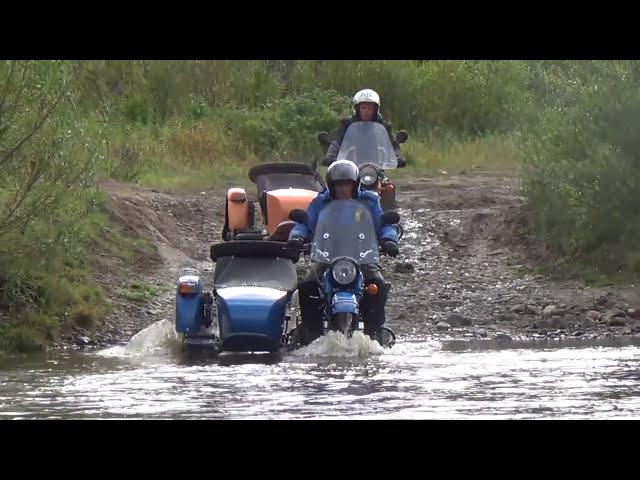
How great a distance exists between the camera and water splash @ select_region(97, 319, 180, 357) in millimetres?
14969

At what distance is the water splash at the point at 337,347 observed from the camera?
13.8 meters

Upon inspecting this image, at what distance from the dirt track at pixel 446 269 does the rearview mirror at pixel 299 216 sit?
2.53 metres

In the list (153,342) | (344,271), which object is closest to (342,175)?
(344,271)

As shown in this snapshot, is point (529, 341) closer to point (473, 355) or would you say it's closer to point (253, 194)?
point (473, 355)

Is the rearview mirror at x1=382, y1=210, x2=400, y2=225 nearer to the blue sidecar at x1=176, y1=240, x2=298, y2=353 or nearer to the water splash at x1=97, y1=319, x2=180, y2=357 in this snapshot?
the blue sidecar at x1=176, y1=240, x2=298, y2=353

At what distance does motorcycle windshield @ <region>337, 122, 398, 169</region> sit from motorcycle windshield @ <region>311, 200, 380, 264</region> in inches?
139

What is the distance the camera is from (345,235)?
1438cm

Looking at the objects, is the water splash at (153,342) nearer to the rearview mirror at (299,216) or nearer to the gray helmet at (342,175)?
the rearview mirror at (299,216)

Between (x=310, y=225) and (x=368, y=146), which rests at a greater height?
(x=368, y=146)

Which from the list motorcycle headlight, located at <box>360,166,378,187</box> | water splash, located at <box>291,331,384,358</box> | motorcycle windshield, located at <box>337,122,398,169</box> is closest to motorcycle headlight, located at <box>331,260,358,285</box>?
water splash, located at <box>291,331,384,358</box>

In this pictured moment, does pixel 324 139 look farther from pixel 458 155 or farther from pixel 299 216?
pixel 458 155

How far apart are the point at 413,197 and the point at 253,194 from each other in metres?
2.48

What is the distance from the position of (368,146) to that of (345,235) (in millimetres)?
3954
